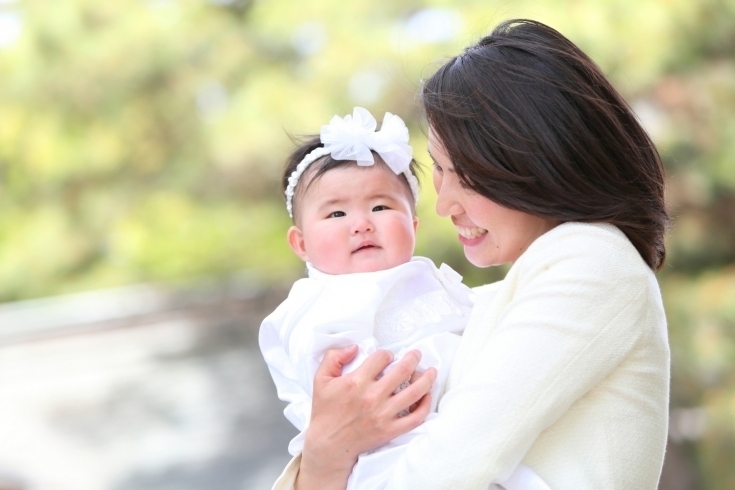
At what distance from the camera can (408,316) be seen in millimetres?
1481

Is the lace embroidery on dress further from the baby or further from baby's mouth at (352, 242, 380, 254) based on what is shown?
baby's mouth at (352, 242, 380, 254)

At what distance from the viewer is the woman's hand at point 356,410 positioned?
1.31 m

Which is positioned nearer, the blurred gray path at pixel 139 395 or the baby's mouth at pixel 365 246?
the baby's mouth at pixel 365 246

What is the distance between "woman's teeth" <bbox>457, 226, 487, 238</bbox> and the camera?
141 centimetres

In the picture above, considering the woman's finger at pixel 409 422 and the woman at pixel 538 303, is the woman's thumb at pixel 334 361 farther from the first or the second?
the woman's finger at pixel 409 422

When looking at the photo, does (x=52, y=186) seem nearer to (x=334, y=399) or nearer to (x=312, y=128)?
(x=312, y=128)

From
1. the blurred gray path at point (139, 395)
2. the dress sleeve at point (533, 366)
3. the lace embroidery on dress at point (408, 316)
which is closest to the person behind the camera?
the dress sleeve at point (533, 366)

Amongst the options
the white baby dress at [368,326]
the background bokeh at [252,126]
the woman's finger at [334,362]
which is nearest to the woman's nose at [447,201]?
the white baby dress at [368,326]

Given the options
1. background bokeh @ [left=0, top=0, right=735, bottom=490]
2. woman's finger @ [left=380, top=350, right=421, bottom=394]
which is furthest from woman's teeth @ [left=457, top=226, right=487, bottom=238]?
background bokeh @ [left=0, top=0, right=735, bottom=490]

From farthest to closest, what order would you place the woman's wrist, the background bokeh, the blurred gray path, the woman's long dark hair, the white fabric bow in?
the blurred gray path, the background bokeh, the white fabric bow, the woman's wrist, the woman's long dark hair

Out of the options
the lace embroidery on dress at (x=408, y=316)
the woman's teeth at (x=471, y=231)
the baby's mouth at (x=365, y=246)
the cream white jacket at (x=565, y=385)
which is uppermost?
the baby's mouth at (x=365, y=246)

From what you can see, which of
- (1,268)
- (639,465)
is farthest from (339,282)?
(1,268)

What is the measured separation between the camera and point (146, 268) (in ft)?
21.0

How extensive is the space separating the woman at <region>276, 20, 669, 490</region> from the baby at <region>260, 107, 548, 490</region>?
0.06m
